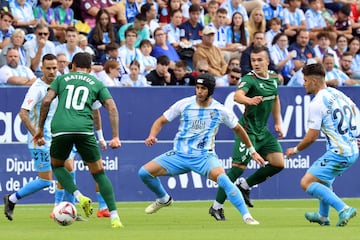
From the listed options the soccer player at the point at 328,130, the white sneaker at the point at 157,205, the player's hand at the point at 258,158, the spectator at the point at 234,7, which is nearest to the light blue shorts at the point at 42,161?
the white sneaker at the point at 157,205

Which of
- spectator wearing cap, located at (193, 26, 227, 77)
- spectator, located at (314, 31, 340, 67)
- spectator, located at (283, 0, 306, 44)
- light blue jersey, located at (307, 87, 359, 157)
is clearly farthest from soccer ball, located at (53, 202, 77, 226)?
spectator, located at (283, 0, 306, 44)

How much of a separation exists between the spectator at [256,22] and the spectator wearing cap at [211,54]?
2.14m

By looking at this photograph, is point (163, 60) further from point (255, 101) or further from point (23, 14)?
point (255, 101)

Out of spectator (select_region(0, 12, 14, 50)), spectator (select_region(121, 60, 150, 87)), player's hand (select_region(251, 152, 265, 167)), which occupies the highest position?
spectator (select_region(0, 12, 14, 50))

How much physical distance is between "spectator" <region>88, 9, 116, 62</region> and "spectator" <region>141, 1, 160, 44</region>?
3.45ft

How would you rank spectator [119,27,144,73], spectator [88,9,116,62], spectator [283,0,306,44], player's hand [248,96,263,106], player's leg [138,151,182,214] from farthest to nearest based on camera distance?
spectator [283,0,306,44]
spectator [88,9,116,62]
spectator [119,27,144,73]
player's hand [248,96,263,106]
player's leg [138,151,182,214]

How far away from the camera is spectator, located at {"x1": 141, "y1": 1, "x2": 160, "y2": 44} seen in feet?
82.0

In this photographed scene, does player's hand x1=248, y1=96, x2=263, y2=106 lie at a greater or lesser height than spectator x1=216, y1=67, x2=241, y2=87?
greater

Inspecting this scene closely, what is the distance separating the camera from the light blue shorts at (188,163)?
49.3 ft

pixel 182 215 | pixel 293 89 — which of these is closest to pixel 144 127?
pixel 293 89

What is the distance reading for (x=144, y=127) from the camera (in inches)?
840

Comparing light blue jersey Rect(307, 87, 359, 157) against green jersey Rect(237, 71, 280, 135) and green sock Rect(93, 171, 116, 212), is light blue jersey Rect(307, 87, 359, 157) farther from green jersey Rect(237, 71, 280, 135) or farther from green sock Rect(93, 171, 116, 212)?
green jersey Rect(237, 71, 280, 135)

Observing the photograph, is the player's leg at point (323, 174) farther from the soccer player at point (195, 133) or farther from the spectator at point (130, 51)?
the spectator at point (130, 51)

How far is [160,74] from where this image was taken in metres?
22.9
